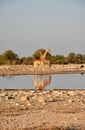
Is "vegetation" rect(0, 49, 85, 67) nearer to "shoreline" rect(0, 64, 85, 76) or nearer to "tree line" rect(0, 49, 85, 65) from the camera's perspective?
"tree line" rect(0, 49, 85, 65)

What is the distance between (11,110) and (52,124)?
2.52m

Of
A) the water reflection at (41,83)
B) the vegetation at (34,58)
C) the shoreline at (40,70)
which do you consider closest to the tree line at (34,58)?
the vegetation at (34,58)

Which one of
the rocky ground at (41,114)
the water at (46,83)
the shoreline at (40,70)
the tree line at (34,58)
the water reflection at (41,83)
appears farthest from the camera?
the tree line at (34,58)

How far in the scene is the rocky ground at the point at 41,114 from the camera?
10273 millimetres

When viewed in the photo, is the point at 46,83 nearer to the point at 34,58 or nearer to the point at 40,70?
the point at 40,70

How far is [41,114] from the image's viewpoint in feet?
39.7

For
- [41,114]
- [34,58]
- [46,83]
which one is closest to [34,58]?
[34,58]

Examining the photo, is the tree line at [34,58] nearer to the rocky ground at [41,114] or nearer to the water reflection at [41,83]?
the water reflection at [41,83]

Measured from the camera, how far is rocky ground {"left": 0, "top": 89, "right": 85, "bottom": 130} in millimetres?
10273

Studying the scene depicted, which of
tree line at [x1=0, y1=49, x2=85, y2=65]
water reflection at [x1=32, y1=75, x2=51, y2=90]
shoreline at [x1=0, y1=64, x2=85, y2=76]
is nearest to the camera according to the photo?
water reflection at [x1=32, y1=75, x2=51, y2=90]

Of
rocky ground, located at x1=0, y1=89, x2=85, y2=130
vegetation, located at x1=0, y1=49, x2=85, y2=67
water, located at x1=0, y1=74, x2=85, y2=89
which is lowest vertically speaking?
rocky ground, located at x1=0, y1=89, x2=85, y2=130

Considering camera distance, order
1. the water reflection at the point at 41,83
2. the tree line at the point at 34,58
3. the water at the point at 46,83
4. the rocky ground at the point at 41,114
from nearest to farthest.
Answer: the rocky ground at the point at 41,114
the water reflection at the point at 41,83
the water at the point at 46,83
the tree line at the point at 34,58

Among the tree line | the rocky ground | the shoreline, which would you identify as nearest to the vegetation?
the tree line

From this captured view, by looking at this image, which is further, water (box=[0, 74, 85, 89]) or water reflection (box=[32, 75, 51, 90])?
water (box=[0, 74, 85, 89])
